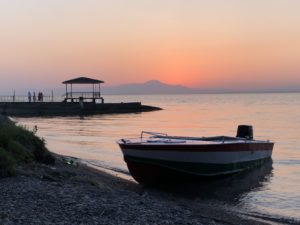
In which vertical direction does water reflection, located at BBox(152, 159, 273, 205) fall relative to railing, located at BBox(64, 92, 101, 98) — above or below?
below

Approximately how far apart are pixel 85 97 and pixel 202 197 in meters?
53.5

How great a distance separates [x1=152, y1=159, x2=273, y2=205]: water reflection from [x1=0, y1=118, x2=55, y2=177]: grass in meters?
4.13

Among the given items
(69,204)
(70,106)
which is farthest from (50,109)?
(69,204)

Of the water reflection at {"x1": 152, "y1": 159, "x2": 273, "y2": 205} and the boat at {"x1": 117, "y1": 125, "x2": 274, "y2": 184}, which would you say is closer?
the boat at {"x1": 117, "y1": 125, "x2": 274, "y2": 184}

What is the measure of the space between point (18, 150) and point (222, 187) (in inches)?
278

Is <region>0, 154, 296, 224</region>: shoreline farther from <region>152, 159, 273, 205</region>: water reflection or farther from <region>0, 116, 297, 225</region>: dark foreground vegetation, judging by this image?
<region>152, 159, 273, 205</region>: water reflection

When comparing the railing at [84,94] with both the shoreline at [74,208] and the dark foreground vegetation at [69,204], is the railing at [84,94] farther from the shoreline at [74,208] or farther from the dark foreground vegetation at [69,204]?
the shoreline at [74,208]

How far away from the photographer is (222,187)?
15.8 meters

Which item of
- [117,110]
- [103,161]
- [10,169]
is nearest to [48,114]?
[117,110]

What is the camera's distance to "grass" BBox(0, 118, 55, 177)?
1086cm

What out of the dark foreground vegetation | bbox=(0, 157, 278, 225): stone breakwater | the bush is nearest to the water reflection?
the dark foreground vegetation

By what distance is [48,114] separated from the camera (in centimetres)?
6262

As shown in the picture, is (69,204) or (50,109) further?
(50,109)

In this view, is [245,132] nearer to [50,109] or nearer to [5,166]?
[5,166]
